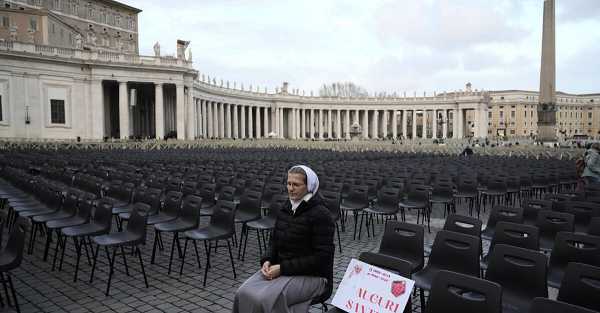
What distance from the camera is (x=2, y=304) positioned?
5.19m

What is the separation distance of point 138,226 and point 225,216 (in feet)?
4.45

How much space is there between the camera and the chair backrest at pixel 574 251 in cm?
447

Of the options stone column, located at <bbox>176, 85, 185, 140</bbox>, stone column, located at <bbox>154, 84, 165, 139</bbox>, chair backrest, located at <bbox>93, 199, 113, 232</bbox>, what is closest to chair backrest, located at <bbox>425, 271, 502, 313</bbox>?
chair backrest, located at <bbox>93, 199, 113, 232</bbox>

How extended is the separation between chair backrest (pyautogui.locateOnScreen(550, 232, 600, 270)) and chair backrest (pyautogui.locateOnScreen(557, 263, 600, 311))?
127 centimetres

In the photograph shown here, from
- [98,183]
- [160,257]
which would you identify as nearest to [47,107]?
[98,183]

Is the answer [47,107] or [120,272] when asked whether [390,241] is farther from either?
[47,107]

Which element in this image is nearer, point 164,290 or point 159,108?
point 164,290

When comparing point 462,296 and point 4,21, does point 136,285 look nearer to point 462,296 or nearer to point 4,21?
point 462,296

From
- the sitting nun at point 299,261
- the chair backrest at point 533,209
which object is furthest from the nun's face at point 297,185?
the chair backrest at point 533,209

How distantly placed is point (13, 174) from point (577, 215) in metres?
13.8

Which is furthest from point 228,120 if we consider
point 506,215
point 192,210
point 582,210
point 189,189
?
point 506,215

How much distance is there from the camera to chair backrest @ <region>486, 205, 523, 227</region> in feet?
20.2

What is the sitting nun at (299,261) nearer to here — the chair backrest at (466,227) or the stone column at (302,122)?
the chair backrest at (466,227)

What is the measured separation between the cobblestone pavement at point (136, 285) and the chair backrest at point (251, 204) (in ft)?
2.56
